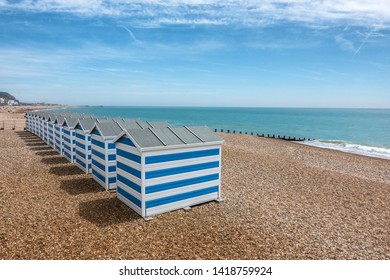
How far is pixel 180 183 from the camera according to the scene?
8367mm

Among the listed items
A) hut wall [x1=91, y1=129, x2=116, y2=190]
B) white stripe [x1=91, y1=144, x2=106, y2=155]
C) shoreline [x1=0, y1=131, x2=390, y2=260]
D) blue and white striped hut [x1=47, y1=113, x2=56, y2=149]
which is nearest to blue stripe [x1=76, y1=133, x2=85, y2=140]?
shoreline [x1=0, y1=131, x2=390, y2=260]

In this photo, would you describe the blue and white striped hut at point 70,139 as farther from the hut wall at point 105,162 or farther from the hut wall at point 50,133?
the hut wall at point 50,133

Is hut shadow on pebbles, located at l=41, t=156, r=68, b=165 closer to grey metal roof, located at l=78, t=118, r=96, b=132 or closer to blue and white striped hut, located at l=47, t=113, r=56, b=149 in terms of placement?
grey metal roof, located at l=78, t=118, r=96, b=132

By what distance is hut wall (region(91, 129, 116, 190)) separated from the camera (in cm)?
1030

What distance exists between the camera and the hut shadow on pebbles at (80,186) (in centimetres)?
1006

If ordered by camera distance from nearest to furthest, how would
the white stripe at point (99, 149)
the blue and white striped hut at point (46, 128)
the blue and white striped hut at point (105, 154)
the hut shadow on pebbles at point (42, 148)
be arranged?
the blue and white striped hut at point (105, 154) → the white stripe at point (99, 149) → the hut shadow on pebbles at point (42, 148) → the blue and white striped hut at point (46, 128)

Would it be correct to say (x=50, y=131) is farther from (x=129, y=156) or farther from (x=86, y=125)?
(x=129, y=156)

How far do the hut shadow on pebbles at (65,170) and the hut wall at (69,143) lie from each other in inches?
38.1

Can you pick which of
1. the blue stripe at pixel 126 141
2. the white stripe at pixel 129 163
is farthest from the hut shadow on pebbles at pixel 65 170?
the blue stripe at pixel 126 141

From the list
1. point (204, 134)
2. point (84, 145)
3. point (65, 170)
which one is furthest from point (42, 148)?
point (204, 134)

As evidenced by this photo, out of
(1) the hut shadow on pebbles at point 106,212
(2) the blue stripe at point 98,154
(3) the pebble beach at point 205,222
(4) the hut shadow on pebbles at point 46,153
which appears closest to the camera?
(3) the pebble beach at point 205,222

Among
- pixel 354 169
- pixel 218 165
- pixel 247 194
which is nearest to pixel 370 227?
pixel 247 194

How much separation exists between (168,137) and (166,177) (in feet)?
→ 3.93
